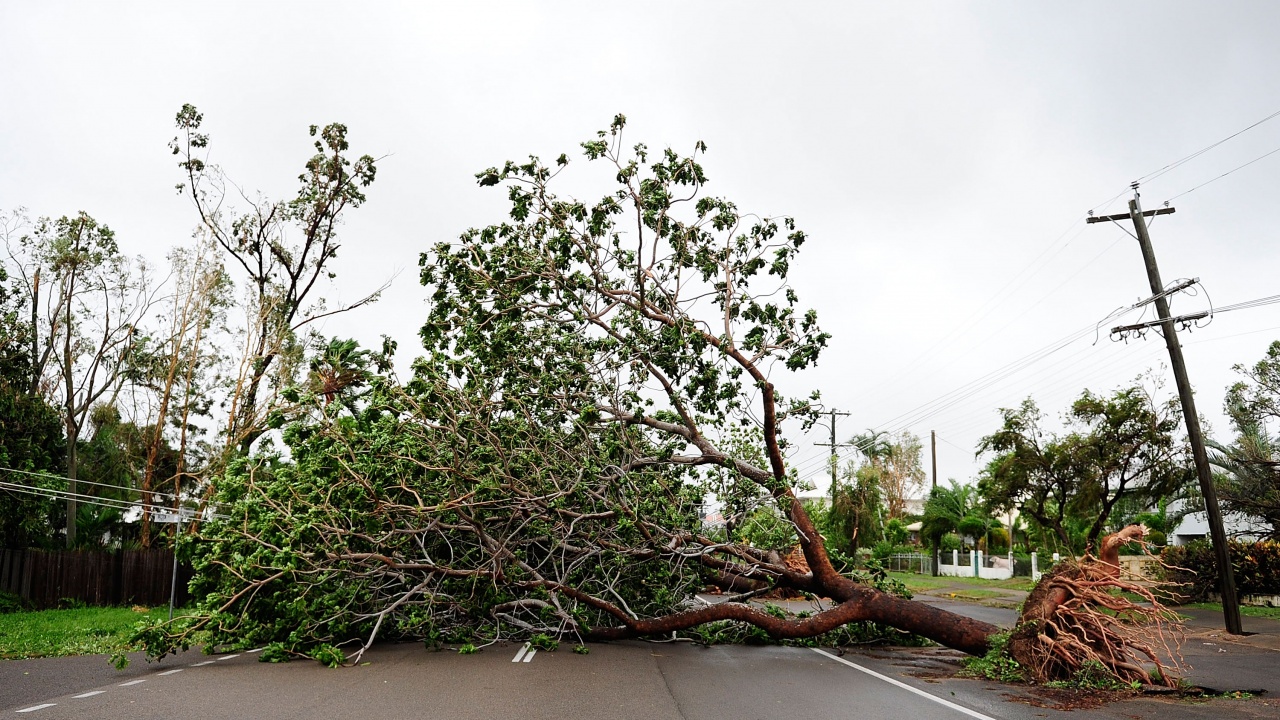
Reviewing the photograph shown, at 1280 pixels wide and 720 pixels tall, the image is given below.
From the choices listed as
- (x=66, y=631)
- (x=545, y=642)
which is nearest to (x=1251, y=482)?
(x=545, y=642)

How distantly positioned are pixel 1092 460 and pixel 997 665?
19990 millimetres

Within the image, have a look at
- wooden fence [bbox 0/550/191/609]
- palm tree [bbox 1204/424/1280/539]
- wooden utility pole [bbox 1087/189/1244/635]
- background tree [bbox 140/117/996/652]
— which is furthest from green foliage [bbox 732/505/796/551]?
wooden fence [bbox 0/550/191/609]

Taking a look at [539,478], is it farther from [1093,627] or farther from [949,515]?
[949,515]

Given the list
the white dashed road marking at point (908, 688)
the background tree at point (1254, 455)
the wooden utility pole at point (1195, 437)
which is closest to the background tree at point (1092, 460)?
the background tree at point (1254, 455)

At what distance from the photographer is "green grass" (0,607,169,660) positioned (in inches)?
497

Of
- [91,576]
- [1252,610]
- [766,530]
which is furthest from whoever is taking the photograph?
[91,576]

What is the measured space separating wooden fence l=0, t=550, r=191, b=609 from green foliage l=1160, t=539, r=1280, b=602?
27927 millimetres

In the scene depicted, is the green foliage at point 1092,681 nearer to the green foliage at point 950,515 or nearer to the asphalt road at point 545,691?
the asphalt road at point 545,691

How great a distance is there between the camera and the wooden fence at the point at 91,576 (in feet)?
70.2

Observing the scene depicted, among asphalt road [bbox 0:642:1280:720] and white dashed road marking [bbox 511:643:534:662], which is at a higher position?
asphalt road [bbox 0:642:1280:720]

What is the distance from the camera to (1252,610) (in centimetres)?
2172

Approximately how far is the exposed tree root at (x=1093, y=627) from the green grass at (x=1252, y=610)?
12584mm

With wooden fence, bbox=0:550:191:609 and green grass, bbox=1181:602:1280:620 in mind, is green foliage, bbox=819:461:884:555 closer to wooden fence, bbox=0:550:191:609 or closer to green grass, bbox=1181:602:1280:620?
green grass, bbox=1181:602:1280:620

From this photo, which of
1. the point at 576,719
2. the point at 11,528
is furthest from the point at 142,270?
the point at 576,719
